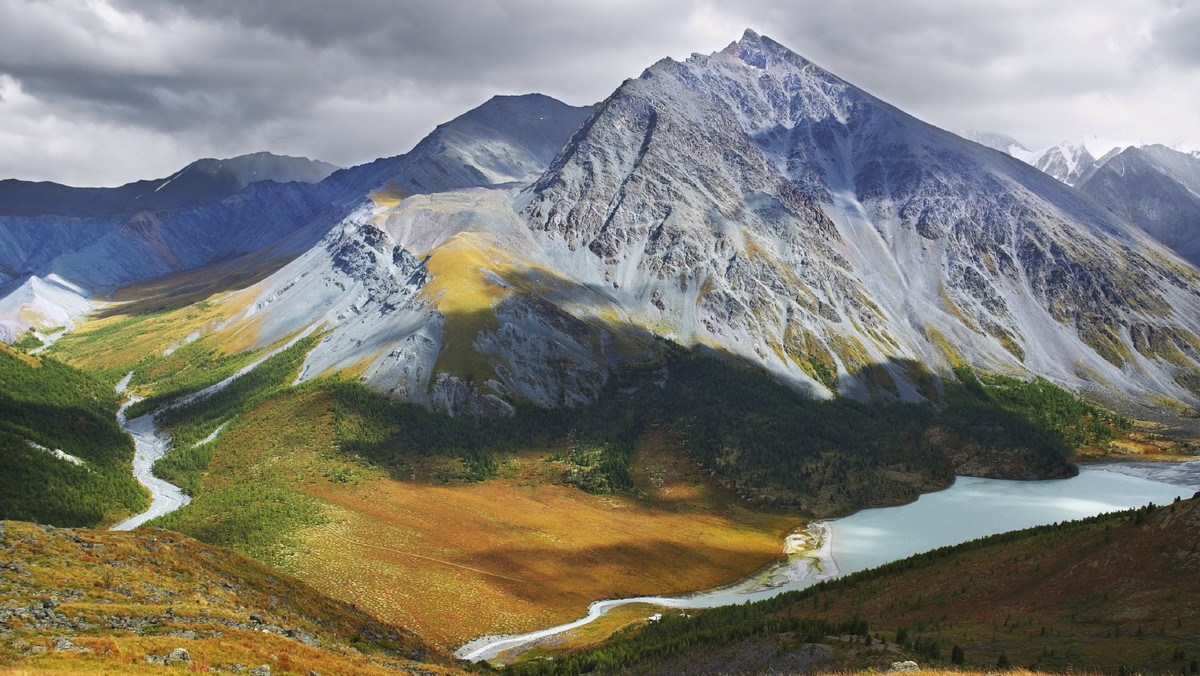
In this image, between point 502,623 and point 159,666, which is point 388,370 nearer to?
point 502,623

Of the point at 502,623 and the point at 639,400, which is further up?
the point at 639,400

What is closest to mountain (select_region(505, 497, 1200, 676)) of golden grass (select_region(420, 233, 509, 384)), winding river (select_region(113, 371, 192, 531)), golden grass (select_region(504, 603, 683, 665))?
golden grass (select_region(504, 603, 683, 665))

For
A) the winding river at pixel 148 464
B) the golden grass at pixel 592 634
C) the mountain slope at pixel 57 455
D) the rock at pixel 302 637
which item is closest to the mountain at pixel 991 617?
the golden grass at pixel 592 634

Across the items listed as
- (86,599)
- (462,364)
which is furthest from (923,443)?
(86,599)

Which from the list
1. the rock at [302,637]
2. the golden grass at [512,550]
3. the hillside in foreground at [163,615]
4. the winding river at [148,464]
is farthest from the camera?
the winding river at [148,464]

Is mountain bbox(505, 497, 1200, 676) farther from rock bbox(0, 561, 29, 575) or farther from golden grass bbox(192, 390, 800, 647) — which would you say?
rock bbox(0, 561, 29, 575)

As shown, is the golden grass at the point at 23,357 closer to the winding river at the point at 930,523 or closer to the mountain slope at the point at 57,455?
the mountain slope at the point at 57,455

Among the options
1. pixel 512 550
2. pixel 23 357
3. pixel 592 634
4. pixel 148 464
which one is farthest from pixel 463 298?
pixel 592 634
